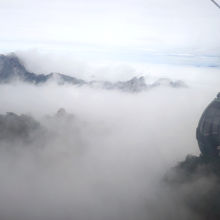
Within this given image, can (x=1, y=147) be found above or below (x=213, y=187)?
above

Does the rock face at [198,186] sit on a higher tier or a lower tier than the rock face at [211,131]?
lower

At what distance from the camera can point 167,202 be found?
105 meters

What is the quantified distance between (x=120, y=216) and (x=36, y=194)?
58.9 meters

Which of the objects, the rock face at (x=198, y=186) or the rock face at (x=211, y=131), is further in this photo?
the rock face at (x=211, y=131)

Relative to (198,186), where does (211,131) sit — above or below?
above

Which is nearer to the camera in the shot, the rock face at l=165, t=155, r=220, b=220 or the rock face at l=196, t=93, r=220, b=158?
the rock face at l=165, t=155, r=220, b=220

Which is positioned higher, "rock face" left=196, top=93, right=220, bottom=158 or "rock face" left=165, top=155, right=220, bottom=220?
"rock face" left=196, top=93, right=220, bottom=158

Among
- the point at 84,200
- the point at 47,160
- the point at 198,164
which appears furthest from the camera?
the point at 47,160

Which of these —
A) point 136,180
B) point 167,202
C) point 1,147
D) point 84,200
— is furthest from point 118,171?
point 1,147

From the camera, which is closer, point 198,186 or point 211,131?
point 198,186

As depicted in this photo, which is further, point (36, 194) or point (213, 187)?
point (36, 194)

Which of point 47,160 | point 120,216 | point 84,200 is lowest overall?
point 120,216

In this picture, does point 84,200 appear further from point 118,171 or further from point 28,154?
point 28,154

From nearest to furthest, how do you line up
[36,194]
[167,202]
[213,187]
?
1. [213,187]
2. [167,202]
3. [36,194]
